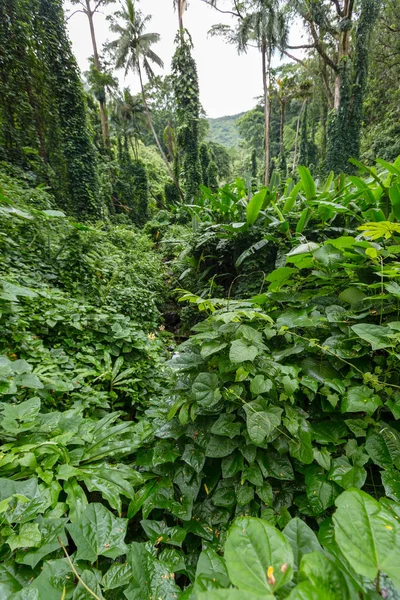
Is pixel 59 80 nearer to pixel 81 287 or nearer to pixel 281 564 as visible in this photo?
pixel 81 287

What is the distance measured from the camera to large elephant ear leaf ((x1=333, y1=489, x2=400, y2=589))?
318mm

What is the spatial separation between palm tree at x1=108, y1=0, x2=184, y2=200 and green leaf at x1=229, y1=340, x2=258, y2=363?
1489cm

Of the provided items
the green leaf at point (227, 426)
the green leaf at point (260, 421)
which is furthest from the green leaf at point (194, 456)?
the green leaf at point (260, 421)

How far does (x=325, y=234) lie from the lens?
97.0 inches

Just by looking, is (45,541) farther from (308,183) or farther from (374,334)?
(308,183)

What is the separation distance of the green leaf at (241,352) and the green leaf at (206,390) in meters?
0.14

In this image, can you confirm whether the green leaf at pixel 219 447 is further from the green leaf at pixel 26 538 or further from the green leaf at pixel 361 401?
the green leaf at pixel 26 538

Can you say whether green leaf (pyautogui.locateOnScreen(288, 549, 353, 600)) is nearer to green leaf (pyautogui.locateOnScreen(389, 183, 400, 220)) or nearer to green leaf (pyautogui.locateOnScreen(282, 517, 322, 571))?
green leaf (pyautogui.locateOnScreen(282, 517, 322, 571))

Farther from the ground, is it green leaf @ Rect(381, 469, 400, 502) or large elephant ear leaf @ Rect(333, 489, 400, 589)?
large elephant ear leaf @ Rect(333, 489, 400, 589)

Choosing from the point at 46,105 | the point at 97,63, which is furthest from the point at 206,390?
the point at 97,63

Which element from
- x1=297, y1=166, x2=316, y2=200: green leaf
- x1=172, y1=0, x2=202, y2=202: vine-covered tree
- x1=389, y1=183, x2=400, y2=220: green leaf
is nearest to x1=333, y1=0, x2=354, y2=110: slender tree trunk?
x1=172, y1=0, x2=202, y2=202: vine-covered tree

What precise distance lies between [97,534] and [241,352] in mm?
643

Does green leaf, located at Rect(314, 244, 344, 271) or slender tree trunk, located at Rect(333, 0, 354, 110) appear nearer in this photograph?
green leaf, located at Rect(314, 244, 344, 271)

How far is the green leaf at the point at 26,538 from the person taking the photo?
630 millimetres
